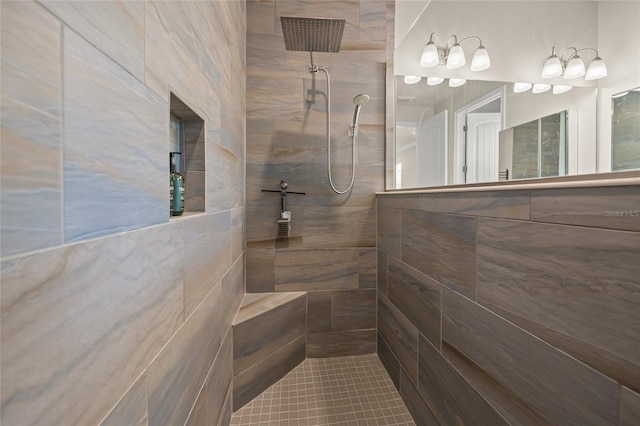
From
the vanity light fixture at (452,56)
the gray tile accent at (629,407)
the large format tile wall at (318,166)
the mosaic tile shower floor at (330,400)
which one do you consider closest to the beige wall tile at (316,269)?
the large format tile wall at (318,166)

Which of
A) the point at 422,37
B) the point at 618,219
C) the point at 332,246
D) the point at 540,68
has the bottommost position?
the point at 332,246

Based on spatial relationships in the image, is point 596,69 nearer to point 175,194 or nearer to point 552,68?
point 552,68

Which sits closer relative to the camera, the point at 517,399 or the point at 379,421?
Result: the point at 517,399

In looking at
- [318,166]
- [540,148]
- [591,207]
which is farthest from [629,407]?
[318,166]

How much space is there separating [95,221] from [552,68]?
1.38m

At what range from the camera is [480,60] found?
1.44 meters

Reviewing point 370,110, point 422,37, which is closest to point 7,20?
point 370,110

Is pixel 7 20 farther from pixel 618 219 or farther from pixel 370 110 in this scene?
pixel 370 110

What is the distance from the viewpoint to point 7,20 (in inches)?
10.2

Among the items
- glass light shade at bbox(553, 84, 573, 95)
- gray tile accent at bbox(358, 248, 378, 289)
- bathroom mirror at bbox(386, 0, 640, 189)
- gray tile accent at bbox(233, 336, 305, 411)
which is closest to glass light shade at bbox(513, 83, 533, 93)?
bathroom mirror at bbox(386, 0, 640, 189)

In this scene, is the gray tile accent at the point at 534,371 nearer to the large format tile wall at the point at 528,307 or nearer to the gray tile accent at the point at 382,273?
the large format tile wall at the point at 528,307

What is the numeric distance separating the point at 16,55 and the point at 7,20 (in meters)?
0.03

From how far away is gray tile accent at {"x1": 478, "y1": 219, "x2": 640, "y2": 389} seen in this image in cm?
49

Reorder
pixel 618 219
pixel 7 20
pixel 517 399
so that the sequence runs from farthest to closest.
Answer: pixel 517 399 < pixel 618 219 < pixel 7 20
